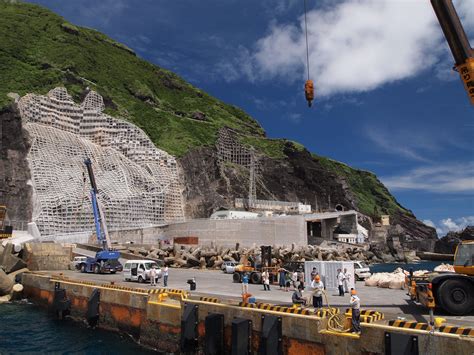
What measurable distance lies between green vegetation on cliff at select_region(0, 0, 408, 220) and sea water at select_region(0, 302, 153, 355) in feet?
210

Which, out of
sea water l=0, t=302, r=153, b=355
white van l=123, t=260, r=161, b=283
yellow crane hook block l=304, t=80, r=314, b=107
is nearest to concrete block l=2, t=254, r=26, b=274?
sea water l=0, t=302, r=153, b=355

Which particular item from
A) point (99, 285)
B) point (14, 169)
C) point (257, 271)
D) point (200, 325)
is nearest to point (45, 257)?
point (99, 285)

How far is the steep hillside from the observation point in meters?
101

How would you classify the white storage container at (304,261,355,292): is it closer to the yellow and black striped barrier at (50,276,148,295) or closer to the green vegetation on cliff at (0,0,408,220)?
the yellow and black striped barrier at (50,276,148,295)

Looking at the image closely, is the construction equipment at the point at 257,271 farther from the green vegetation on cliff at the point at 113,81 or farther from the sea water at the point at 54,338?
the green vegetation on cliff at the point at 113,81

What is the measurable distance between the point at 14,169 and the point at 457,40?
6911cm

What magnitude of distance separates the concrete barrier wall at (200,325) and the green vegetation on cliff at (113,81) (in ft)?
217

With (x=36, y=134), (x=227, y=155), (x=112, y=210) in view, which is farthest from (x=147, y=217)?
(x=227, y=155)

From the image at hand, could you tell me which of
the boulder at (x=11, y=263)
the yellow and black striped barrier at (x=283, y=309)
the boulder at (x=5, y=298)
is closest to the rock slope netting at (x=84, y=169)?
the boulder at (x=11, y=263)

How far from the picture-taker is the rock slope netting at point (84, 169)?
65.4 m

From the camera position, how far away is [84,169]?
75.1 m

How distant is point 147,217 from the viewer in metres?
79.5

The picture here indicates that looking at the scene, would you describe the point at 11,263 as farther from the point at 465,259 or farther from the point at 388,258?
the point at 388,258

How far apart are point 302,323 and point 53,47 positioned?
5403 inches
